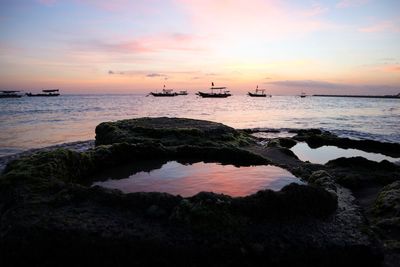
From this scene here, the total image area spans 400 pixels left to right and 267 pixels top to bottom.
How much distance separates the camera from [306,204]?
22.0 ft

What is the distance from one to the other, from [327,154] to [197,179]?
439 inches

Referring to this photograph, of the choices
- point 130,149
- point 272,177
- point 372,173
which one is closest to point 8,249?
point 130,149

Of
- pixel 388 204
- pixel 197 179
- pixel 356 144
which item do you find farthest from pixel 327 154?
pixel 388 204

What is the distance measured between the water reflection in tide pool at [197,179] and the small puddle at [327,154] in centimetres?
664

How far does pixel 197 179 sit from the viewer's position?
10641mm

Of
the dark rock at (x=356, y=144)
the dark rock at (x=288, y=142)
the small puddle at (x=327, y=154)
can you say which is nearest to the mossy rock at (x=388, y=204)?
the small puddle at (x=327, y=154)

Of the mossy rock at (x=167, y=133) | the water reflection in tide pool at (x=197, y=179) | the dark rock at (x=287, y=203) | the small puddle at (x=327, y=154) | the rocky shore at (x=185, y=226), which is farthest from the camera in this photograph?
the small puddle at (x=327, y=154)

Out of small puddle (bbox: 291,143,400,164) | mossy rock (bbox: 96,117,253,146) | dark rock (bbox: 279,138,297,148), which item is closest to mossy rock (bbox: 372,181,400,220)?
mossy rock (bbox: 96,117,253,146)

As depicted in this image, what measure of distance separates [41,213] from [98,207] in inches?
37.5

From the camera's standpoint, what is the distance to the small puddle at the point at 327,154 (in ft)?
59.4

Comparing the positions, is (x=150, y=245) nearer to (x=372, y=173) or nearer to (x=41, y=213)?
(x=41, y=213)

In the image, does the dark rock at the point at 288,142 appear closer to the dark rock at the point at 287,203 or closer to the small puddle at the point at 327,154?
the small puddle at the point at 327,154

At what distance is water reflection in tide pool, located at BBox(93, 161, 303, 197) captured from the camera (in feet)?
32.2

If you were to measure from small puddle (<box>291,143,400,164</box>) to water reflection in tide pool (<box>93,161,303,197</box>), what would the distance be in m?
6.64
